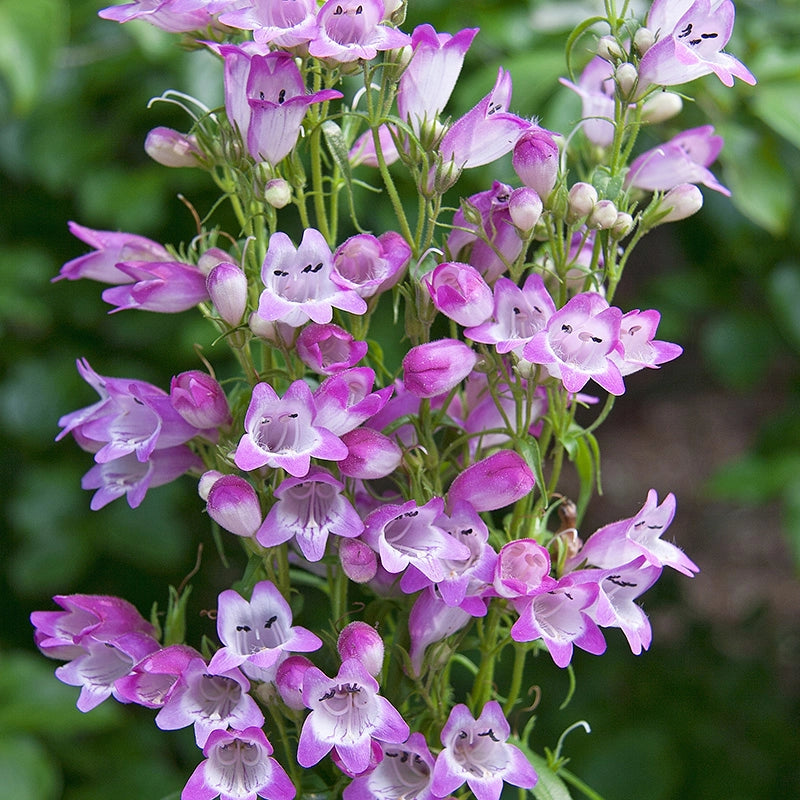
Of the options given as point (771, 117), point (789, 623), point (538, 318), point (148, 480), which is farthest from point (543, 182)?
point (789, 623)

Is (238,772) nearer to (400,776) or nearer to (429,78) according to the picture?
(400,776)

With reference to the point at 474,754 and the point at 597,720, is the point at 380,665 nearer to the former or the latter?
the point at 474,754

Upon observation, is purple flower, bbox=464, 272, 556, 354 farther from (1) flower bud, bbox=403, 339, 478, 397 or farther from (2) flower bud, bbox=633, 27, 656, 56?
(2) flower bud, bbox=633, 27, 656, 56

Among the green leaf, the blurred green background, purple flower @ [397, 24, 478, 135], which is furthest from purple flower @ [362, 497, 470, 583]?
the green leaf

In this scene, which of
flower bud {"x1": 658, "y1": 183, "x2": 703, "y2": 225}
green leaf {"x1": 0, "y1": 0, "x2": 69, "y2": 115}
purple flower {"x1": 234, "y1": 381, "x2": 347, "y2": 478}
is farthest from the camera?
green leaf {"x1": 0, "y1": 0, "x2": 69, "y2": 115}

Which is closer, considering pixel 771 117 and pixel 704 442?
pixel 771 117

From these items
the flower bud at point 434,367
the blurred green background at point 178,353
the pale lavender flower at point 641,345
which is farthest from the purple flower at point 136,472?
the blurred green background at point 178,353

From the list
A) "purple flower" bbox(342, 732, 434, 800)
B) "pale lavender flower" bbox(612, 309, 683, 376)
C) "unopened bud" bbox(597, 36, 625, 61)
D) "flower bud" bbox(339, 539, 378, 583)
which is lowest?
"purple flower" bbox(342, 732, 434, 800)
